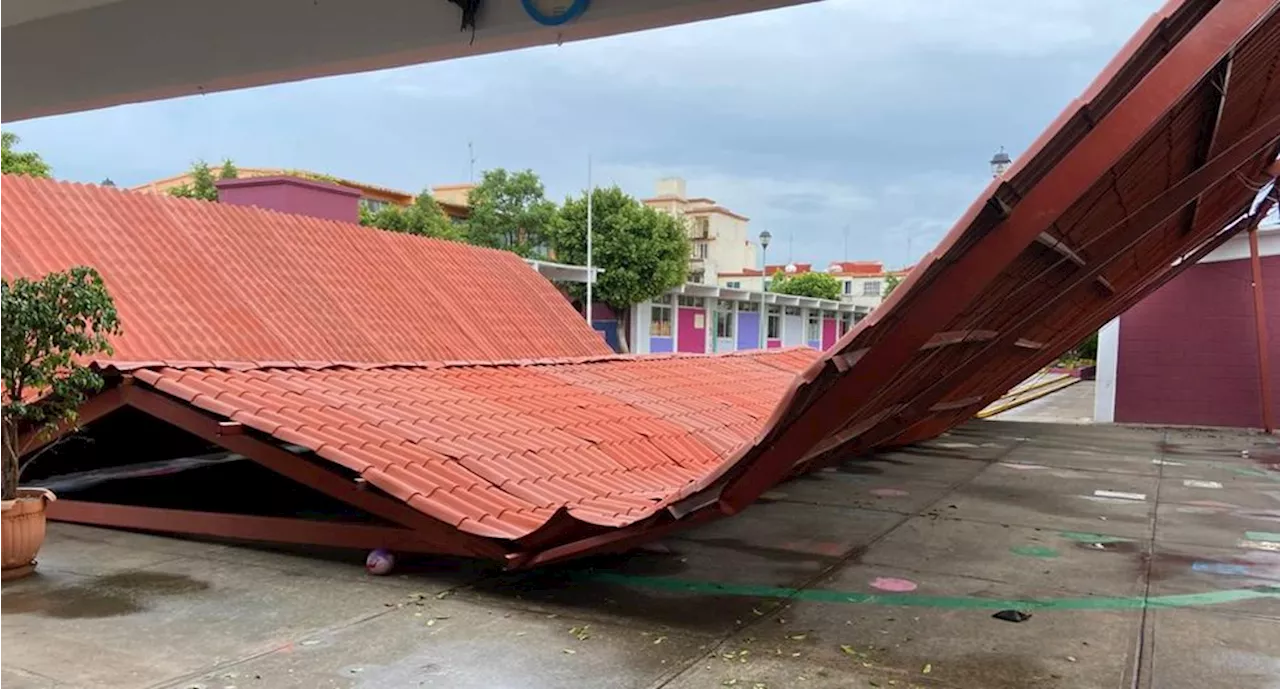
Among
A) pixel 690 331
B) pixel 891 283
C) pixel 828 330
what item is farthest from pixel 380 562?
pixel 828 330

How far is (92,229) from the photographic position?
1046 centimetres

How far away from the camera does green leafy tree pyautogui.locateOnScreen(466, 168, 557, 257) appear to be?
42.4 m

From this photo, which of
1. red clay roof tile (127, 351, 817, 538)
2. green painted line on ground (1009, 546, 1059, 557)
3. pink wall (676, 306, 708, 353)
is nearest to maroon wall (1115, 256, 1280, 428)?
red clay roof tile (127, 351, 817, 538)

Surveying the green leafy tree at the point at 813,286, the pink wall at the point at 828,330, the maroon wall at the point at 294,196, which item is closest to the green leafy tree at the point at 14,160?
the maroon wall at the point at 294,196

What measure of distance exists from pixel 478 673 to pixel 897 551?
144 inches

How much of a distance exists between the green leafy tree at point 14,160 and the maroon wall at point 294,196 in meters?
10.3

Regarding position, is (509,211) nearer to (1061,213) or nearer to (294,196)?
(294,196)

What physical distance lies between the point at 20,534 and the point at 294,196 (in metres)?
13.2

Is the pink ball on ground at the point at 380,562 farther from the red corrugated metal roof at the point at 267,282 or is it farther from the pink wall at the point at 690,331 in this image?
the pink wall at the point at 690,331

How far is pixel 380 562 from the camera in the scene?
18.7 feet

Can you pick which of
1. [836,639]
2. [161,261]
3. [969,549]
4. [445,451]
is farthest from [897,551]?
[161,261]

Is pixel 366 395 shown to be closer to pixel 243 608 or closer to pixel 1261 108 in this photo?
pixel 243 608

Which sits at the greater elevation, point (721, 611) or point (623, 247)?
point (623, 247)

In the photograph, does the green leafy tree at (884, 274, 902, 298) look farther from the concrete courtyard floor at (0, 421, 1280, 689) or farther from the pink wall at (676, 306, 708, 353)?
the pink wall at (676, 306, 708, 353)
